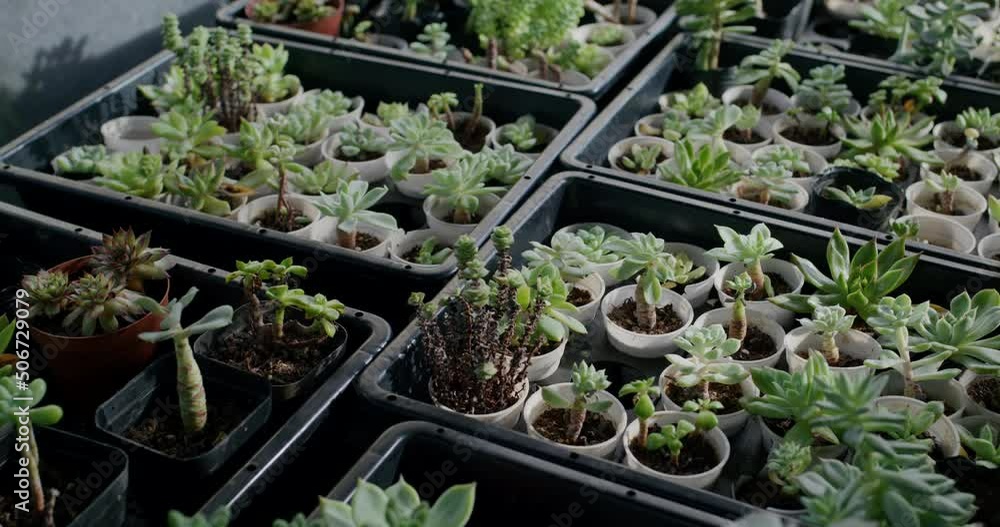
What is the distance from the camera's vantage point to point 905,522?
4.96 feet

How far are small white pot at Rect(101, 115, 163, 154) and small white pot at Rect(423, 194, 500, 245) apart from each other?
79 cm

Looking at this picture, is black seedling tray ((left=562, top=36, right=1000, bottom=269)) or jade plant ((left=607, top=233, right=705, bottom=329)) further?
black seedling tray ((left=562, top=36, right=1000, bottom=269))

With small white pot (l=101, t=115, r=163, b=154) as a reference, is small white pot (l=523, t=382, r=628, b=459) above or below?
below

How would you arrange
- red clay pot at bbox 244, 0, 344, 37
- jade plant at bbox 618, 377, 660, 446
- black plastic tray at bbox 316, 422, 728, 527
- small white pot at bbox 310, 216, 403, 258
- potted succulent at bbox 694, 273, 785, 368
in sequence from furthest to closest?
1. red clay pot at bbox 244, 0, 344, 37
2. small white pot at bbox 310, 216, 403, 258
3. potted succulent at bbox 694, 273, 785, 368
4. jade plant at bbox 618, 377, 660, 446
5. black plastic tray at bbox 316, 422, 728, 527

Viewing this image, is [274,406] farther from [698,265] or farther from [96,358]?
[698,265]

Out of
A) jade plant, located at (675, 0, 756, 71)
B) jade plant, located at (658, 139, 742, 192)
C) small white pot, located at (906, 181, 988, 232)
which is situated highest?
jade plant, located at (675, 0, 756, 71)

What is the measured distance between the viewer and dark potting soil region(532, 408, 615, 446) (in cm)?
198

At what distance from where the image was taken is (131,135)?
3.00m

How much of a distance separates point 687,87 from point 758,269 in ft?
3.88

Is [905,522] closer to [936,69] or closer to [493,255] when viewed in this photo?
[493,255]

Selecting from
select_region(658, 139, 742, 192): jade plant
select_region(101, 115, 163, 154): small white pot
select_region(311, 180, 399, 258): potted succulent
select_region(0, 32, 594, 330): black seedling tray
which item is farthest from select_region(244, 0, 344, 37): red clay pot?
select_region(658, 139, 742, 192): jade plant

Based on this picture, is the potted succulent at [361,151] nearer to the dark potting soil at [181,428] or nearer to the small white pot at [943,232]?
the dark potting soil at [181,428]

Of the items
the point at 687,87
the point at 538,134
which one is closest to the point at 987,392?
the point at 538,134

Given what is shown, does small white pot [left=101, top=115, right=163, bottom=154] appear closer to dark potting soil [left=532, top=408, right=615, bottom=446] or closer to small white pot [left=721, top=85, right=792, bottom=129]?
dark potting soil [left=532, top=408, right=615, bottom=446]
